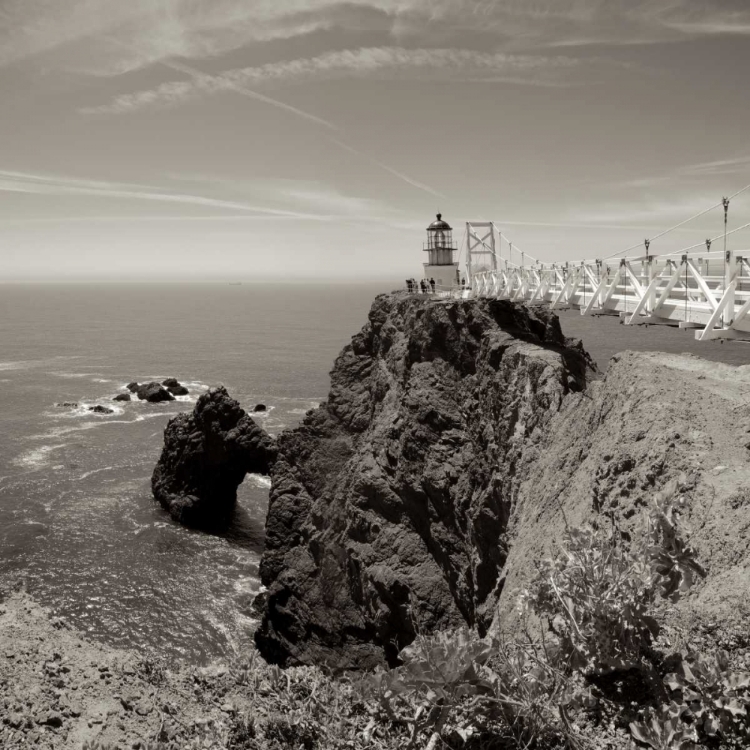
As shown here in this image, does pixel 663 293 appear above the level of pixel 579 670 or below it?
above

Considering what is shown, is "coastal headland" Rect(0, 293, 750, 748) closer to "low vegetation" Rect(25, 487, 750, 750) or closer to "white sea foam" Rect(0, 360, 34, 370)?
"low vegetation" Rect(25, 487, 750, 750)

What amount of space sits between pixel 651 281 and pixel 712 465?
6049 millimetres

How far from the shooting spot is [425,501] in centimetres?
2331

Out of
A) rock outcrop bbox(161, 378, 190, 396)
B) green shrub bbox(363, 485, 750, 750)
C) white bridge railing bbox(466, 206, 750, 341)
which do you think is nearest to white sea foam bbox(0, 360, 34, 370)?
rock outcrop bbox(161, 378, 190, 396)

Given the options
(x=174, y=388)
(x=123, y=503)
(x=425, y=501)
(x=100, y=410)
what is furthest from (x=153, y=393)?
(x=425, y=501)

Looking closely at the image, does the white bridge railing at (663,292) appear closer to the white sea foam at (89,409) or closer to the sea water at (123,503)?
the sea water at (123,503)

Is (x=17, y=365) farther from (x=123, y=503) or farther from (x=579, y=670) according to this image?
(x=579, y=670)

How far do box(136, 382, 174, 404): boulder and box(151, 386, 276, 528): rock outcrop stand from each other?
24402 mm

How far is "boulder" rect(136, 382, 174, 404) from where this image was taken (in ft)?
203

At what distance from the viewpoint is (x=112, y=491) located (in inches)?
1548

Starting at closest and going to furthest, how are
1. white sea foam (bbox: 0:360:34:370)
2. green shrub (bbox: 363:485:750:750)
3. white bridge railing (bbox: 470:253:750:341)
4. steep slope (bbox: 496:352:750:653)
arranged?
green shrub (bbox: 363:485:750:750) → steep slope (bbox: 496:352:750:653) → white bridge railing (bbox: 470:253:750:341) → white sea foam (bbox: 0:360:34:370)

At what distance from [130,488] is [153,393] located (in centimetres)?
2363

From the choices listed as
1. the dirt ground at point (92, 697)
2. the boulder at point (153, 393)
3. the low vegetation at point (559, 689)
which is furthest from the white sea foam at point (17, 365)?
the low vegetation at point (559, 689)

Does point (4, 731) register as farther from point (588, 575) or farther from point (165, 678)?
point (588, 575)
